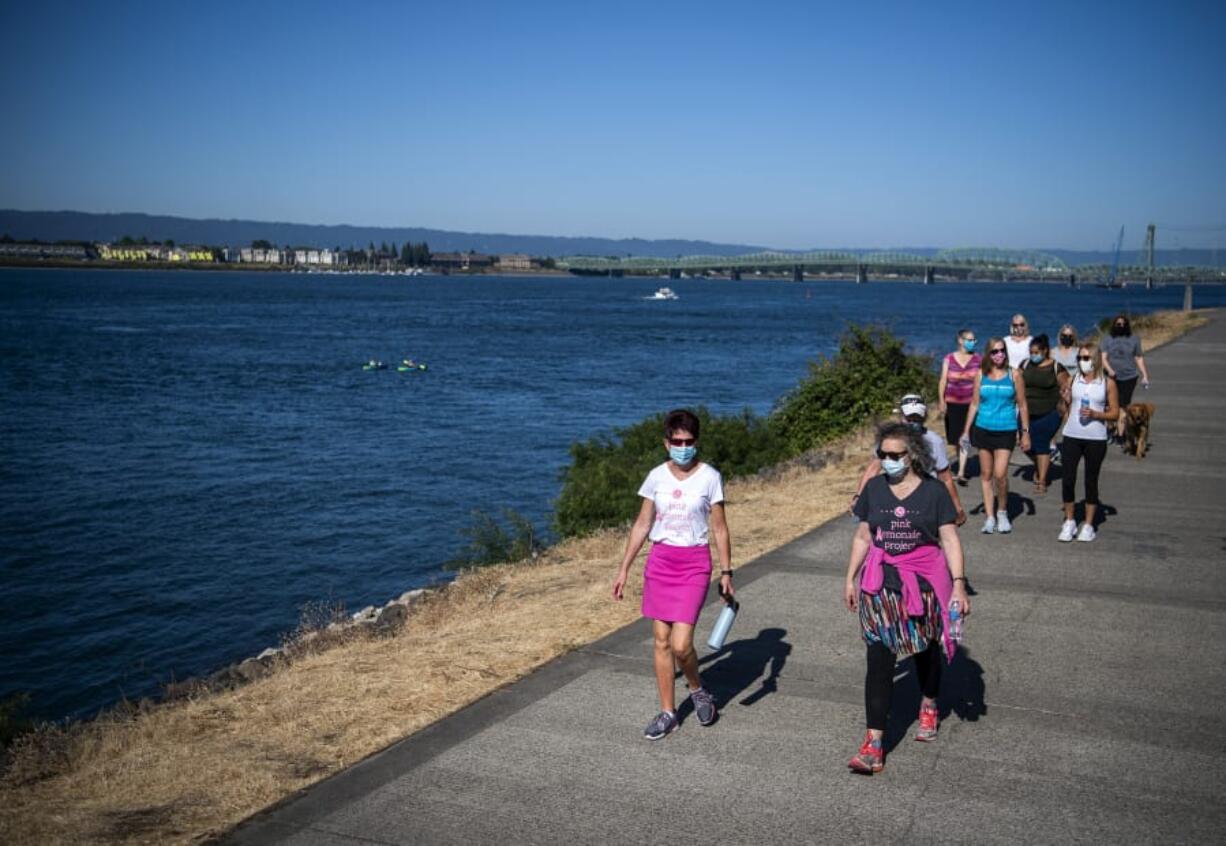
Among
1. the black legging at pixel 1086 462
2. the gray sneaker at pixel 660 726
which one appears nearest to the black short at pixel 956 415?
the black legging at pixel 1086 462

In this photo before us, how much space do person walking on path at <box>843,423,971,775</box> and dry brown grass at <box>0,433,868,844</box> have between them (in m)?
2.36

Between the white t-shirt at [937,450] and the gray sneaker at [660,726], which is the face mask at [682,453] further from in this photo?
the white t-shirt at [937,450]

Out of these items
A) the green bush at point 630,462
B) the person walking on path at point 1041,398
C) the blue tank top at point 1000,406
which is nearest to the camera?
the blue tank top at point 1000,406

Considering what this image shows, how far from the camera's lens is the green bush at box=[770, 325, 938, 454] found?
787 inches

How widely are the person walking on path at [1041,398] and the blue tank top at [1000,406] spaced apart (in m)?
1.14

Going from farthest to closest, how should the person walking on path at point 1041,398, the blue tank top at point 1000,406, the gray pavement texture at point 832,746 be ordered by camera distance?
the person walking on path at point 1041,398 < the blue tank top at point 1000,406 < the gray pavement texture at point 832,746

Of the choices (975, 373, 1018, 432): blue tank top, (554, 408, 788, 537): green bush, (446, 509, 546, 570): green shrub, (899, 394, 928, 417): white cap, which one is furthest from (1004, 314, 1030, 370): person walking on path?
(446, 509, 546, 570): green shrub

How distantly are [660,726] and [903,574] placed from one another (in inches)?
59.2

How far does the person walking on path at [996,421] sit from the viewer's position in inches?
405

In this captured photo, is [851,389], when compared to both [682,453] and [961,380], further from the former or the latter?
[682,453]

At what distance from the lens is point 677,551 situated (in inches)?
231

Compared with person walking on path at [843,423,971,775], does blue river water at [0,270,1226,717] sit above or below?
below

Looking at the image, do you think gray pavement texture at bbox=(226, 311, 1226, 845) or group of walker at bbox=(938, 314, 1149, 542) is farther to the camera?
group of walker at bbox=(938, 314, 1149, 542)

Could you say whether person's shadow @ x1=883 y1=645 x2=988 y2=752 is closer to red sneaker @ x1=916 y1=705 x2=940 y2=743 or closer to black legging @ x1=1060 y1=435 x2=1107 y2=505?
red sneaker @ x1=916 y1=705 x2=940 y2=743
